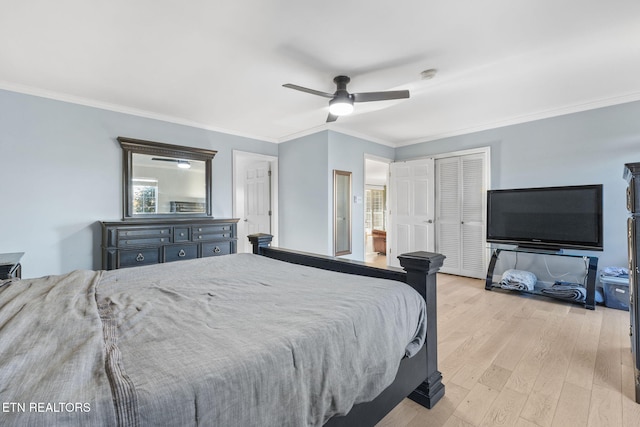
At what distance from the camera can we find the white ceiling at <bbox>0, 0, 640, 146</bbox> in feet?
6.33

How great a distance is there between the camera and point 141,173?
3.81 metres

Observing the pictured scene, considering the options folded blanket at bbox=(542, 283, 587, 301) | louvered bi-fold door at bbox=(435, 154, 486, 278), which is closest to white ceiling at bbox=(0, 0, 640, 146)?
louvered bi-fold door at bbox=(435, 154, 486, 278)

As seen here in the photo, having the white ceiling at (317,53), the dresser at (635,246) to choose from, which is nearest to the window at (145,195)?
the white ceiling at (317,53)

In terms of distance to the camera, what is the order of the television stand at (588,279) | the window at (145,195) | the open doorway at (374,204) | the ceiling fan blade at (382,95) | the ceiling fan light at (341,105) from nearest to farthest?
the ceiling fan blade at (382,95), the ceiling fan light at (341,105), the television stand at (588,279), the window at (145,195), the open doorway at (374,204)

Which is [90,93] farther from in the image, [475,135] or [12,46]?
[475,135]

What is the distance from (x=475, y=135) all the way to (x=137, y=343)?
5.09 metres

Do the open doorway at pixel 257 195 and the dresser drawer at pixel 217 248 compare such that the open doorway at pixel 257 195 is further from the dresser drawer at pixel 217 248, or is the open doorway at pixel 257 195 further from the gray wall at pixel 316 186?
the dresser drawer at pixel 217 248

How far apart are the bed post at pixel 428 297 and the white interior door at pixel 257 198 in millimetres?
3949

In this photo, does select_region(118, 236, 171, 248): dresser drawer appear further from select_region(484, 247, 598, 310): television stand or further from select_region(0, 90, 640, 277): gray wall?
select_region(484, 247, 598, 310): television stand

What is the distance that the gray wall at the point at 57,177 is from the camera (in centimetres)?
301

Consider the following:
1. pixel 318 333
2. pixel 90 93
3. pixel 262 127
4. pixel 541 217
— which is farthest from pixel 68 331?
pixel 541 217

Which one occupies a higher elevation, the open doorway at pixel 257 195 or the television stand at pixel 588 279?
the open doorway at pixel 257 195

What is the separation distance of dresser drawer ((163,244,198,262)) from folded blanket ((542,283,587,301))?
4.48 meters

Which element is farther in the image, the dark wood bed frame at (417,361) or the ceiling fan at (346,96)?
the ceiling fan at (346,96)
